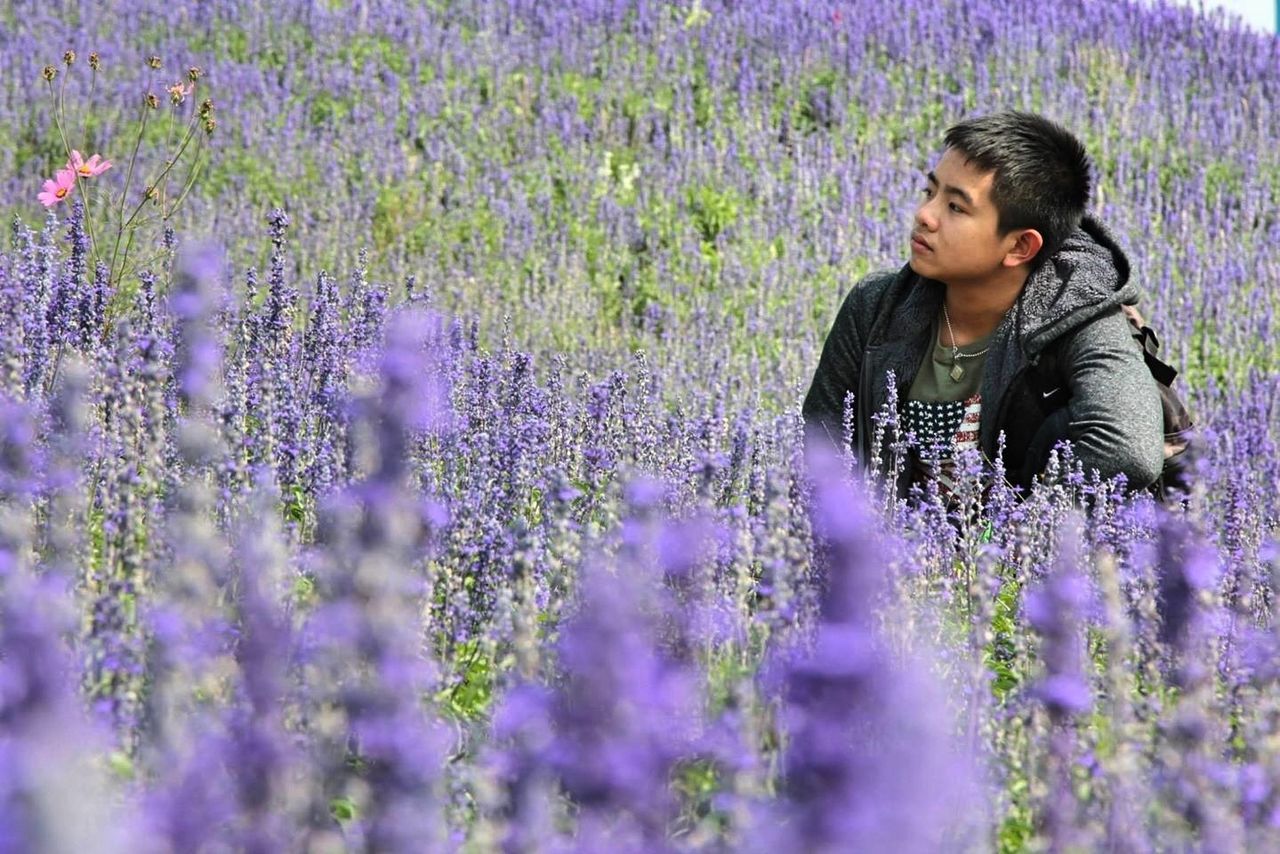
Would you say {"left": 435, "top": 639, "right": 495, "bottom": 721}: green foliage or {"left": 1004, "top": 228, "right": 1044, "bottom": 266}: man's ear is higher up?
{"left": 1004, "top": 228, "right": 1044, "bottom": 266}: man's ear

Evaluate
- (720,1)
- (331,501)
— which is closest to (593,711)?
(331,501)

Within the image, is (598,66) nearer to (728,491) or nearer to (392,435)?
(728,491)

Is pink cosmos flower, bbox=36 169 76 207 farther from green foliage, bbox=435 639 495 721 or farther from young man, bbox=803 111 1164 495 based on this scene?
green foliage, bbox=435 639 495 721

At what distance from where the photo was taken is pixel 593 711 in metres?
1.28

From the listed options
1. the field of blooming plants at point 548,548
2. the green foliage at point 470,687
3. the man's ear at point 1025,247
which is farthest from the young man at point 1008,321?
the green foliage at point 470,687

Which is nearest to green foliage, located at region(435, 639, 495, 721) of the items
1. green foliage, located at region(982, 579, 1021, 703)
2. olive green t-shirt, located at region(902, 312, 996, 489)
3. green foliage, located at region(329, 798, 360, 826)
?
green foliage, located at region(329, 798, 360, 826)

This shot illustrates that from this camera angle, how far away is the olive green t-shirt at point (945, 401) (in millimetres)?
3961

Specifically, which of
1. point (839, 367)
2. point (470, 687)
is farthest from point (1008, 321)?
point (470, 687)

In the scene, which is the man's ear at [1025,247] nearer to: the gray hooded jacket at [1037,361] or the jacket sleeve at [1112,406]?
the gray hooded jacket at [1037,361]

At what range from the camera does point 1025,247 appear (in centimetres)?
396

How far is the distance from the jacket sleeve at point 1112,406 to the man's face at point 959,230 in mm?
295

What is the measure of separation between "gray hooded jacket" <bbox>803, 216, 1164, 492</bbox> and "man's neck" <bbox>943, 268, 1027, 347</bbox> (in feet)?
0.17

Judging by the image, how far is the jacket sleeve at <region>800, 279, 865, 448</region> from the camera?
4.24m

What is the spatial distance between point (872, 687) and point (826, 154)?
729 cm
